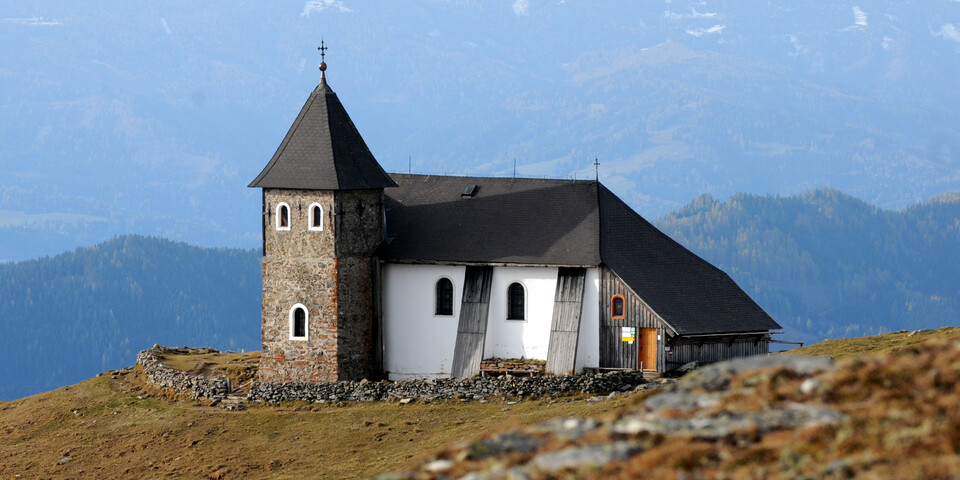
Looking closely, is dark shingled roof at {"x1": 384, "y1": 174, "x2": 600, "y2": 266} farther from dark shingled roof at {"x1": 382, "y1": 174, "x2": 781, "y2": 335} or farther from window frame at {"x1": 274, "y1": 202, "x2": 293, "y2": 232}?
window frame at {"x1": 274, "y1": 202, "x2": 293, "y2": 232}

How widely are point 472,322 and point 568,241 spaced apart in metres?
4.63

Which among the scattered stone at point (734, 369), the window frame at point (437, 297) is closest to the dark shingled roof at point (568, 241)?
the window frame at point (437, 297)

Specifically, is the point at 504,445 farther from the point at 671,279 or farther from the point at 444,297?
the point at 671,279

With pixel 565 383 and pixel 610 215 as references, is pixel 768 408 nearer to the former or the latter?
pixel 565 383

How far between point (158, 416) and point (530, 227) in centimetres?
1532

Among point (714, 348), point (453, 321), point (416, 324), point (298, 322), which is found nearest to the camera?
point (298, 322)

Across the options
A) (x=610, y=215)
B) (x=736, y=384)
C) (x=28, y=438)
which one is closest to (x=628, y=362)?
(x=610, y=215)

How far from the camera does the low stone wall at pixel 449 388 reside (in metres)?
48.1

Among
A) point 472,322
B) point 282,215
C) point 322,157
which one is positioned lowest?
point 472,322

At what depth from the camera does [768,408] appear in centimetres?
Answer: 2016

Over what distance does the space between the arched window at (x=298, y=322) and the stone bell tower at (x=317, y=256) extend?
0.12 feet

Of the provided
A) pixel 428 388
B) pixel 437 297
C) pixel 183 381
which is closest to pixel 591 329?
pixel 437 297

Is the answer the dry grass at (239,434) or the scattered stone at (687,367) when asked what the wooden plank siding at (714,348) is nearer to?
the scattered stone at (687,367)

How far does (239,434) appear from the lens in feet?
156
